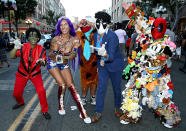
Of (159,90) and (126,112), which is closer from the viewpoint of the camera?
(159,90)

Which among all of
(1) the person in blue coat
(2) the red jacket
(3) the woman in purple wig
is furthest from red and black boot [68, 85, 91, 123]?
(2) the red jacket

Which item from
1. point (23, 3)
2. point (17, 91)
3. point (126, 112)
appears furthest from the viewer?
point (23, 3)

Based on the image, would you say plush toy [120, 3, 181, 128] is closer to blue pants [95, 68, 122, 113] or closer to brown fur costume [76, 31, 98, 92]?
blue pants [95, 68, 122, 113]

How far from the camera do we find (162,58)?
9.11 feet

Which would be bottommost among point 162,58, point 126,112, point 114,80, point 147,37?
point 126,112

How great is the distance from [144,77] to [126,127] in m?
0.94

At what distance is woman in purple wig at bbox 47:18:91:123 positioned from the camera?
320 cm

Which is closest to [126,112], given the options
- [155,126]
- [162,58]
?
[155,126]

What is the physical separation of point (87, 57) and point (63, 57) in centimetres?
47

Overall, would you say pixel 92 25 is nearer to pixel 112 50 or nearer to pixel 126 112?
pixel 112 50

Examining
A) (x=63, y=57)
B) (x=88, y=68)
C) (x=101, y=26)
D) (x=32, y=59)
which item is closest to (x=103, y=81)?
Result: (x=88, y=68)

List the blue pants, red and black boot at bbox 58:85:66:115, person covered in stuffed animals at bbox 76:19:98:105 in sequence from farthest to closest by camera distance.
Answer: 1. person covered in stuffed animals at bbox 76:19:98:105
2. red and black boot at bbox 58:85:66:115
3. the blue pants

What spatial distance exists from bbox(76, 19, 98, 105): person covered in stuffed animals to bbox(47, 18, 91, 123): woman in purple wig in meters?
0.27

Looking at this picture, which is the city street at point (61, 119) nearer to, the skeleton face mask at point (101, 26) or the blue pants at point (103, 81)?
the blue pants at point (103, 81)
